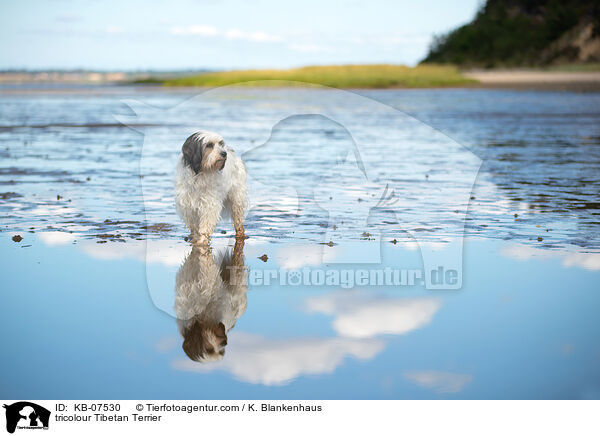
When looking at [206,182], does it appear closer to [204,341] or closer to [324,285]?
[324,285]

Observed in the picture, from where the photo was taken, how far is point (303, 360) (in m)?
5.62

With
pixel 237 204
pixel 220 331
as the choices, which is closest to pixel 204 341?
pixel 220 331

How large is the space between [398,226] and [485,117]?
2401 cm

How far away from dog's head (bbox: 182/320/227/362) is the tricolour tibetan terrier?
2.71 meters

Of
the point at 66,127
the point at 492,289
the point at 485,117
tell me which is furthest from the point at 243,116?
the point at 492,289

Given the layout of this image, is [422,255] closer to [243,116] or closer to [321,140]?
[321,140]

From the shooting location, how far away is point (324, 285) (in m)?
7.72

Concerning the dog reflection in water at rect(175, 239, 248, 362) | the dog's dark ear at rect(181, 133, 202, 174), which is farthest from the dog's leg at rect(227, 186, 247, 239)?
the dog's dark ear at rect(181, 133, 202, 174)

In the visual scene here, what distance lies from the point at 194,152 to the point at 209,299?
221 centimetres

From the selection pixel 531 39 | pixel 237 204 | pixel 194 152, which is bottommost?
pixel 237 204

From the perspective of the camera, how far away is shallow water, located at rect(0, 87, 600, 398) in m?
5.36
